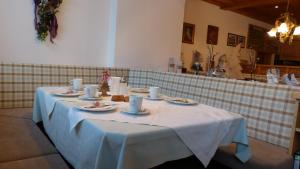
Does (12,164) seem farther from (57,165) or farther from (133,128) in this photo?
(133,128)

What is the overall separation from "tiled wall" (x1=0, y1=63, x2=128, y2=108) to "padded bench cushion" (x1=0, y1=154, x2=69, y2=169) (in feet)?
4.43

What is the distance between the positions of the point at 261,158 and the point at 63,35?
2615 millimetres

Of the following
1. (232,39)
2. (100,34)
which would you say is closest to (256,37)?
(232,39)

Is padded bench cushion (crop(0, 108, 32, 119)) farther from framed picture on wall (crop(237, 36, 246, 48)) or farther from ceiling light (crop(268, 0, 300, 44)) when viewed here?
framed picture on wall (crop(237, 36, 246, 48))

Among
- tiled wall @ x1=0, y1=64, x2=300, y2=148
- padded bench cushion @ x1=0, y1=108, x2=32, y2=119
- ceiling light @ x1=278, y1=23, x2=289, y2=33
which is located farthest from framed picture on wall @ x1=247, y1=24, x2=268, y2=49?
padded bench cushion @ x1=0, y1=108, x2=32, y2=119

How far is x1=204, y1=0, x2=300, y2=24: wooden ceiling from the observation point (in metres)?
4.89

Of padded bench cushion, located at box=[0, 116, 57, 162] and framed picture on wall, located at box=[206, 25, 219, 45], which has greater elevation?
framed picture on wall, located at box=[206, 25, 219, 45]

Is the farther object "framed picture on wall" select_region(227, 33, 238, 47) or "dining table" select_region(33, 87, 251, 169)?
"framed picture on wall" select_region(227, 33, 238, 47)

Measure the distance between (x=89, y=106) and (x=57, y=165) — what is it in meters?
0.33

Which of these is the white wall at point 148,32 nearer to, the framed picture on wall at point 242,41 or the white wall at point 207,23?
the white wall at point 207,23

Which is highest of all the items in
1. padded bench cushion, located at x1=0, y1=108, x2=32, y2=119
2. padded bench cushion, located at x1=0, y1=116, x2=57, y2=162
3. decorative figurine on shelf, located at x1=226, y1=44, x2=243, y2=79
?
decorative figurine on shelf, located at x1=226, y1=44, x2=243, y2=79

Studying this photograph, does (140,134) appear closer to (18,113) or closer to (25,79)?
(18,113)

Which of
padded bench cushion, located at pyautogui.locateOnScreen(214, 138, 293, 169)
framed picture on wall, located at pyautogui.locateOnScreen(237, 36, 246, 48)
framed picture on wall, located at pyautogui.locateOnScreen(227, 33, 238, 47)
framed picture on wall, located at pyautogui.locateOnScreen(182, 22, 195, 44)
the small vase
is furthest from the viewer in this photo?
framed picture on wall, located at pyautogui.locateOnScreen(237, 36, 246, 48)

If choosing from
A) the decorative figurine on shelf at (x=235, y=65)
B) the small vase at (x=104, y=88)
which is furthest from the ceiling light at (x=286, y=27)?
the small vase at (x=104, y=88)
